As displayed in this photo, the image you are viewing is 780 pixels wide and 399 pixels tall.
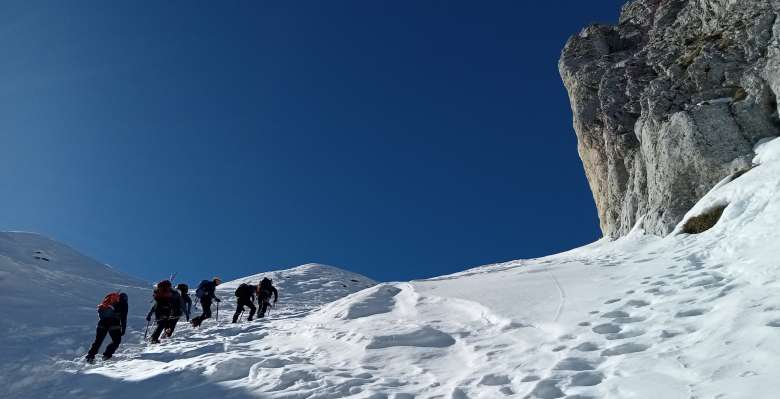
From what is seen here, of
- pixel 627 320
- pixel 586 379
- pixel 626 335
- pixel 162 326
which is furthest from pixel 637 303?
pixel 162 326

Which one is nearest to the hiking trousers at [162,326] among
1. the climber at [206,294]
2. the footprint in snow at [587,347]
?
the climber at [206,294]

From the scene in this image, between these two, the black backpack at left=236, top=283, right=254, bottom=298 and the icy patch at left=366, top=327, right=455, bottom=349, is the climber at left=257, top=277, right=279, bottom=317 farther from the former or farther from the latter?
the icy patch at left=366, top=327, right=455, bottom=349

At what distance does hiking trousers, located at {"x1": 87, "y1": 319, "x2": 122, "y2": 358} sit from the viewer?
1183 cm

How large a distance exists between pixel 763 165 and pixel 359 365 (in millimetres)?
12361

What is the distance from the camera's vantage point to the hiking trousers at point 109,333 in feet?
38.8

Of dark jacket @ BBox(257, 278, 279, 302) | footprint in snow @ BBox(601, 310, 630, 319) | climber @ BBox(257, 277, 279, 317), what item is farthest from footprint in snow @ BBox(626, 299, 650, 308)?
dark jacket @ BBox(257, 278, 279, 302)

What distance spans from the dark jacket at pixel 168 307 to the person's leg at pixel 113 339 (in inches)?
69.9

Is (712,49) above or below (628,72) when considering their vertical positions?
below

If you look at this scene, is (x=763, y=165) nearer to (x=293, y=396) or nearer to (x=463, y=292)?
(x=463, y=292)

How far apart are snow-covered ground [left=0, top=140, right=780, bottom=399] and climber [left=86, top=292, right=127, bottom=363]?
422 millimetres

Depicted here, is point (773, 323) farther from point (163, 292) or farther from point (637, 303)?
point (163, 292)

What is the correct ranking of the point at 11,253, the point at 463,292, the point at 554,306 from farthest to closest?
the point at 11,253 → the point at 463,292 → the point at 554,306

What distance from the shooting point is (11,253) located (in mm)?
31656

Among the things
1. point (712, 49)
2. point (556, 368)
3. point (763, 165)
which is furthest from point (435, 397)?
point (712, 49)
